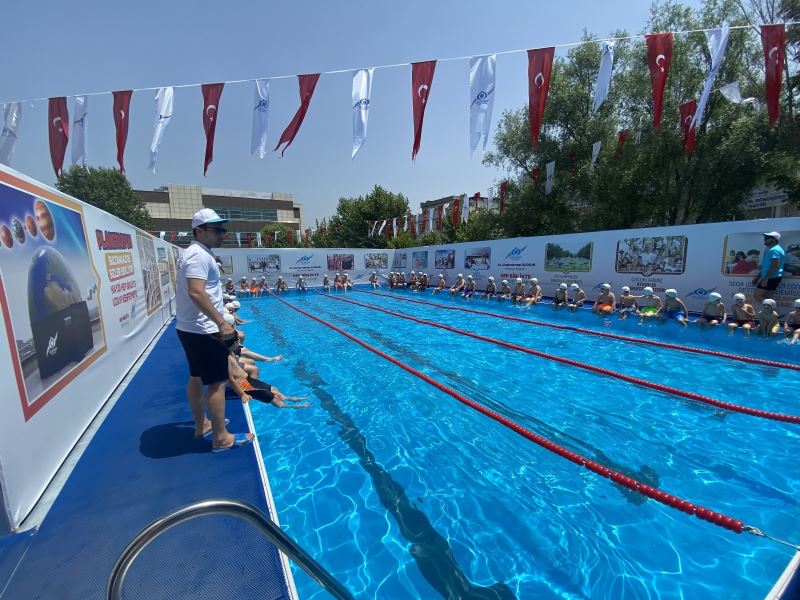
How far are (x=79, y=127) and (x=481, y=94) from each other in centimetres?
1071

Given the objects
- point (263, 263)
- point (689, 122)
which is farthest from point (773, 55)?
point (263, 263)

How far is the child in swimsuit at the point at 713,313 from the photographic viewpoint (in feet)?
29.5

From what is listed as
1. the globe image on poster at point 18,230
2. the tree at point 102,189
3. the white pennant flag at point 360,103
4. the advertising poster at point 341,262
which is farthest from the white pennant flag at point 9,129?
the tree at point 102,189

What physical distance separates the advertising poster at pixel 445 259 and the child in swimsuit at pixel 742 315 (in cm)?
1234

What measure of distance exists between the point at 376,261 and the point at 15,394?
22.6 m

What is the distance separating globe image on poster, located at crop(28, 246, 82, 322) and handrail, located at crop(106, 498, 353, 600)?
2502mm

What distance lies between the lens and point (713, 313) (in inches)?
361

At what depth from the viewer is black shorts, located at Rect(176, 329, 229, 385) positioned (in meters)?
2.74

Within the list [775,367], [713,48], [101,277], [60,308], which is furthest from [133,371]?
[713,48]

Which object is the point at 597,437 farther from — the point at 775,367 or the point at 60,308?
the point at 60,308

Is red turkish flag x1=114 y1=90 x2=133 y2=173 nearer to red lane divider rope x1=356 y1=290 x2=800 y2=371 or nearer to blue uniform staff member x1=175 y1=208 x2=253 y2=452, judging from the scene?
blue uniform staff member x1=175 y1=208 x2=253 y2=452

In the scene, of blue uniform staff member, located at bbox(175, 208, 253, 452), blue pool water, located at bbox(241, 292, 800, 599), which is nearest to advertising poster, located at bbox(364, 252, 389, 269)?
blue pool water, located at bbox(241, 292, 800, 599)

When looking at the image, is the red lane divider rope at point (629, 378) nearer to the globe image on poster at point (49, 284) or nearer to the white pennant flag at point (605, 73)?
the white pennant flag at point (605, 73)

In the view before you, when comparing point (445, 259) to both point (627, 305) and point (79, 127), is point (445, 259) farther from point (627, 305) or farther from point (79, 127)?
point (79, 127)
